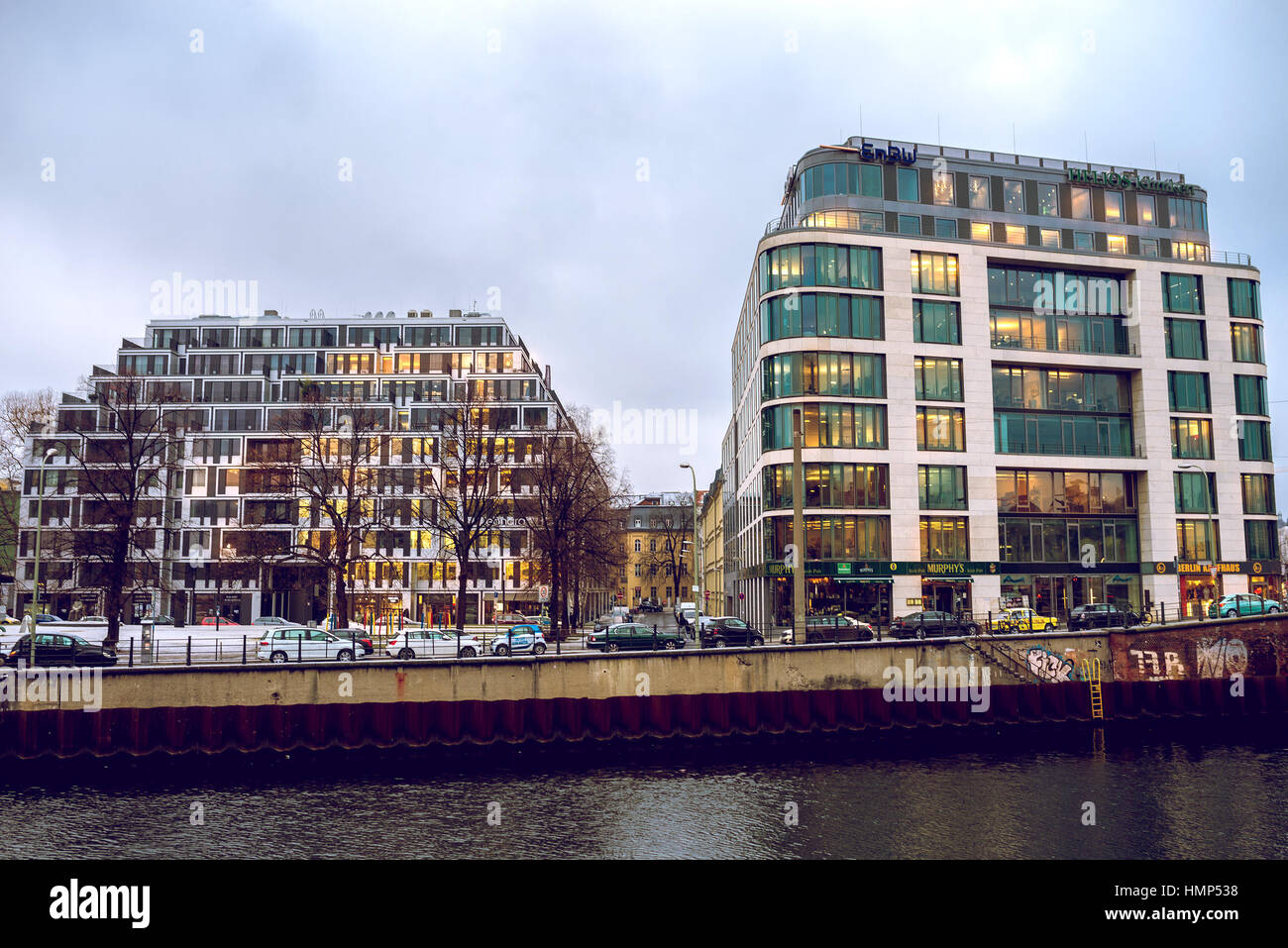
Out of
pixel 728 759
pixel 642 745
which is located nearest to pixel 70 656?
pixel 642 745

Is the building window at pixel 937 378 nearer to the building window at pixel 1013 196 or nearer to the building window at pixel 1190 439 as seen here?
the building window at pixel 1013 196

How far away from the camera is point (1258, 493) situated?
66.9 m

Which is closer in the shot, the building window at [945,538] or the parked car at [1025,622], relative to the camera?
the parked car at [1025,622]

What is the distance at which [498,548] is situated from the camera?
8225 cm

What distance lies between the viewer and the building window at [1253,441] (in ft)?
221

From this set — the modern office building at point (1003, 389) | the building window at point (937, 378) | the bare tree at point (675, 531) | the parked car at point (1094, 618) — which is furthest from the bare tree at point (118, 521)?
the bare tree at point (675, 531)

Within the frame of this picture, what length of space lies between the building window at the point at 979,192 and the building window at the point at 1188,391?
19718 millimetres

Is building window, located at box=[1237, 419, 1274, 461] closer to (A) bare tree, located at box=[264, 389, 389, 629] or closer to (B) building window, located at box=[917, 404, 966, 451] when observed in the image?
(B) building window, located at box=[917, 404, 966, 451]

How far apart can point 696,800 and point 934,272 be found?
167ft

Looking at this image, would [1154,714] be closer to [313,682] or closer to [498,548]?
[313,682]

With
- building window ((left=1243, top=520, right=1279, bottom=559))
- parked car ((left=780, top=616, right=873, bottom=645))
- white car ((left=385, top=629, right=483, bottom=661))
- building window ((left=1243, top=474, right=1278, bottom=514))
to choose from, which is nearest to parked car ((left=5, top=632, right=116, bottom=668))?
white car ((left=385, top=629, right=483, bottom=661))

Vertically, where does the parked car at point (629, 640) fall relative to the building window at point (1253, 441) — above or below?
below

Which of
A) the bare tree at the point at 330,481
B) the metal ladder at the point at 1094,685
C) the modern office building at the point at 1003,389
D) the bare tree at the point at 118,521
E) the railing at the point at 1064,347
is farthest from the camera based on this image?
the railing at the point at 1064,347

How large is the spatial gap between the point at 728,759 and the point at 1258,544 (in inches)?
2264
